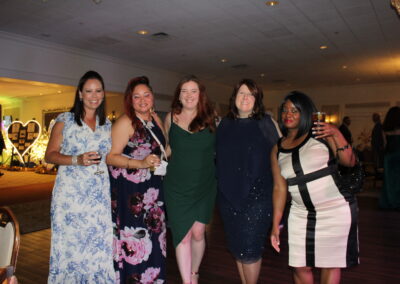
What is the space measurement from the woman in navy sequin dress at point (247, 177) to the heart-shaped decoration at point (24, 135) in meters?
11.0

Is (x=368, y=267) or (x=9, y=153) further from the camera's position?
(x=9, y=153)

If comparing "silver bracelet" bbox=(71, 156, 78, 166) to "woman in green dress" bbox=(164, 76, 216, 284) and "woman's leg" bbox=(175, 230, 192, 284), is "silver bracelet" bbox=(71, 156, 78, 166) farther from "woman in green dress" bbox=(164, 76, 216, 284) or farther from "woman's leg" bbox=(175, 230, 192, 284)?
"woman's leg" bbox=(175, 230, 192, 284)

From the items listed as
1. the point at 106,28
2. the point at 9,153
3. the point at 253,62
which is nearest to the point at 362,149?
the point at 253,62

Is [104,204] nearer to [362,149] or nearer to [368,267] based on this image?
[368,267]

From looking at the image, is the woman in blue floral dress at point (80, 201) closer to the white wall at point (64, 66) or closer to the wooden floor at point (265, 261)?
the wooden floor at point (265, 261)

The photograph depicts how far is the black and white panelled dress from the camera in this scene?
1.94 metres

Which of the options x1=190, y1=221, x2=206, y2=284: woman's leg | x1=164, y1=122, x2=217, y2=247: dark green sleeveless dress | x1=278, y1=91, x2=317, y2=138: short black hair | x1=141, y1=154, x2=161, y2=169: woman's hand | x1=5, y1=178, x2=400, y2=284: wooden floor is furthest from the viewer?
x1=5, y1=178, x2=400, y2=284: wooden floor

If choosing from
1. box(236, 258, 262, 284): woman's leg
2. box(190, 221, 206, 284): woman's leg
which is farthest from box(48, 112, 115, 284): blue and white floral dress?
box(236, 258, 262, 284): woman's leg

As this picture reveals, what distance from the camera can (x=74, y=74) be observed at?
950 centimetres

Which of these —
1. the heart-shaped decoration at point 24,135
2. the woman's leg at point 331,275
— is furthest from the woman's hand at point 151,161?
the heart-shaped decoration at point 24,135

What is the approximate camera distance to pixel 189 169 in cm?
251

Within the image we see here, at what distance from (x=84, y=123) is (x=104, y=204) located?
0.59 metres

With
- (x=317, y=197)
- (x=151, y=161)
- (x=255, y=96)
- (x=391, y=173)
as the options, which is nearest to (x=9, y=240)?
(x=151, y=161)

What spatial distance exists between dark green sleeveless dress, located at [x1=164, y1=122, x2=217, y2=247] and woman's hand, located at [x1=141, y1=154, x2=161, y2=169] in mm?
321
